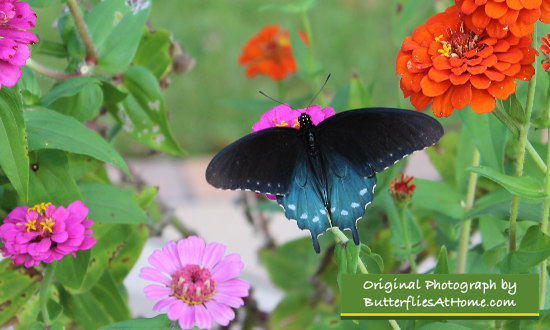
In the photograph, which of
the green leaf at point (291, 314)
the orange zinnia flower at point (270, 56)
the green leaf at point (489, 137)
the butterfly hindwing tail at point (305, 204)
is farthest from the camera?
the orange zinnia flower at point (270, 56)

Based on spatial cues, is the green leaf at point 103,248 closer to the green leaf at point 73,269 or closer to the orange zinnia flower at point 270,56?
the green leaf at point 73,269

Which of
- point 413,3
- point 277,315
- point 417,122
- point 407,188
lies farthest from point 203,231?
point 417,122

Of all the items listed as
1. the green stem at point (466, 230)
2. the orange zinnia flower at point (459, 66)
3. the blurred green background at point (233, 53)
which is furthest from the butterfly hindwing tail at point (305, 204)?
the blurred green background at point (233, 53)

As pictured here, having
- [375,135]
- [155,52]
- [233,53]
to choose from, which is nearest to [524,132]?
[375,135]

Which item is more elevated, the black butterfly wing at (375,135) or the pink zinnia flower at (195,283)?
the black butterfly wing at (375,135)

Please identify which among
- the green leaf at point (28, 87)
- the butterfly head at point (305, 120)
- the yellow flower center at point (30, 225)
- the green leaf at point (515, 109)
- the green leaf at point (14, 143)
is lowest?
the yellow flower center at point (30, 225)

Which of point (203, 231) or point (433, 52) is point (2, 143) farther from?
point (203, 231)

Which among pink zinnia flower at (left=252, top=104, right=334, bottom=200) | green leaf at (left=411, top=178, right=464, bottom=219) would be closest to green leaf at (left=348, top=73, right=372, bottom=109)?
green leaf at (left=411, top=178, right=464, bottom=219)

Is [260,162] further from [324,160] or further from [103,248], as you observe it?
[103,248]
